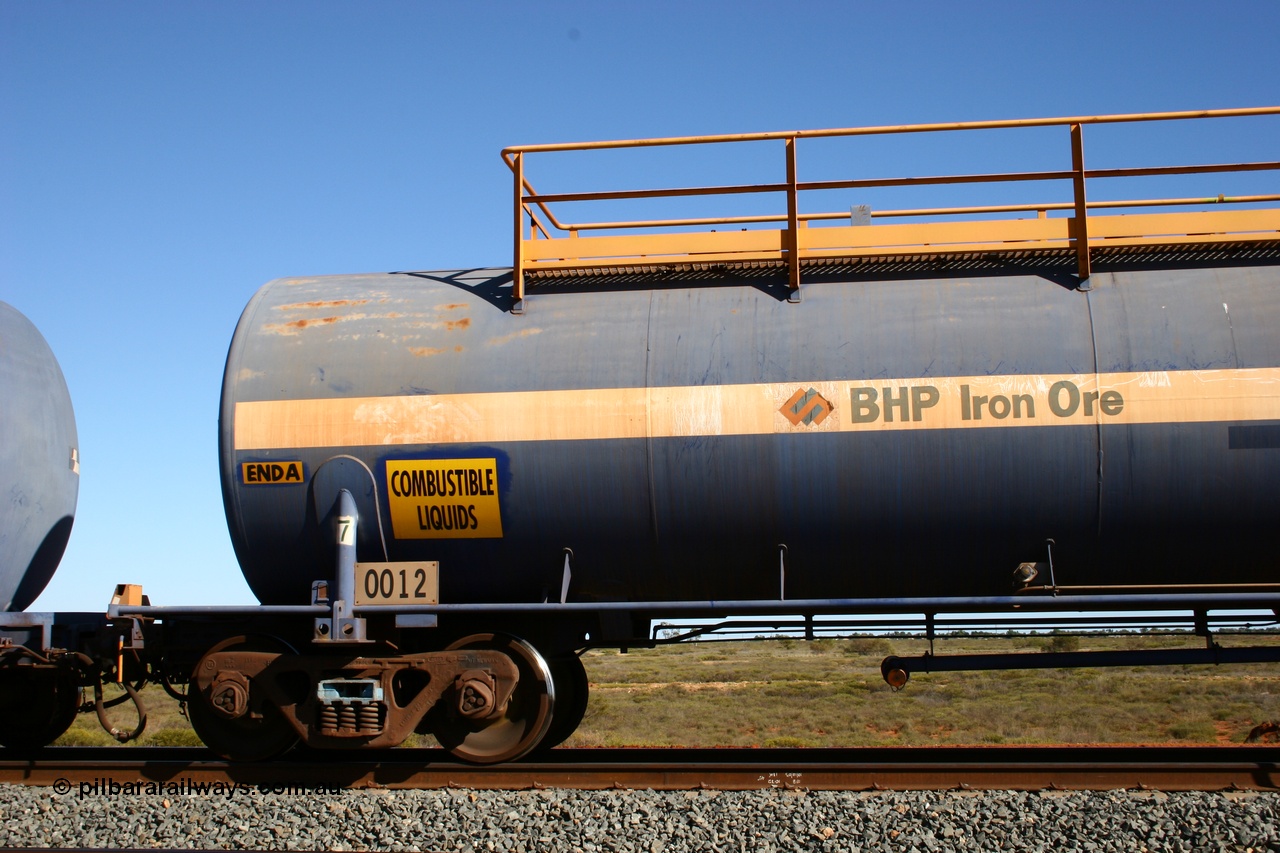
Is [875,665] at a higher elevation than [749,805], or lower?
lower

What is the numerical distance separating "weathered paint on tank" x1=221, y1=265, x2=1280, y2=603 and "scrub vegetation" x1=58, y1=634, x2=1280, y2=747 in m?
1.75

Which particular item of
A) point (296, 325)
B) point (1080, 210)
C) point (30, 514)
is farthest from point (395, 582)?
point (1080, 210)

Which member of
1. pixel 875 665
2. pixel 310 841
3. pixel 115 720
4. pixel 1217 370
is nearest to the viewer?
pixel 310 841

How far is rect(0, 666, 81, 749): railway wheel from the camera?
9.55m

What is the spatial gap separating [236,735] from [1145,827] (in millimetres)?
6889

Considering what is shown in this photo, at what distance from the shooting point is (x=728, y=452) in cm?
795

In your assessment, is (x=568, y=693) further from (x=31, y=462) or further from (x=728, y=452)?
(x=31, y=462)

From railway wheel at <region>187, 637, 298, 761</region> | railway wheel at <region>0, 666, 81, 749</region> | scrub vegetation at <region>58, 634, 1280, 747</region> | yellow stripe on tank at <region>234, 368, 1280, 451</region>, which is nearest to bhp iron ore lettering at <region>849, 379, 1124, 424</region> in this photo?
yellow stripe on tank at <region>234, 368, 1280, 451</region>

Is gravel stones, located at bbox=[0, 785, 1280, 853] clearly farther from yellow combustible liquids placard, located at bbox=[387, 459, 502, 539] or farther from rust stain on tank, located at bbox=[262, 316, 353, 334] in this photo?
rust stain on tank, located at bbox=[262, 316, 353, 334]

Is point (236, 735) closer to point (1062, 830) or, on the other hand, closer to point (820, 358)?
point (820, 358)

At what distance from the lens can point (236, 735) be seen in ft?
28.1

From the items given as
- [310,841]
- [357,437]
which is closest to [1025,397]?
[357,437]

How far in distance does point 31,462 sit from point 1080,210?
9661 mm

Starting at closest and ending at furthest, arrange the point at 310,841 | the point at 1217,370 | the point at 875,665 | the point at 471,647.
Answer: the point at 310,841, the point at 1217,370, the point at 471,647, the point at 875,665
